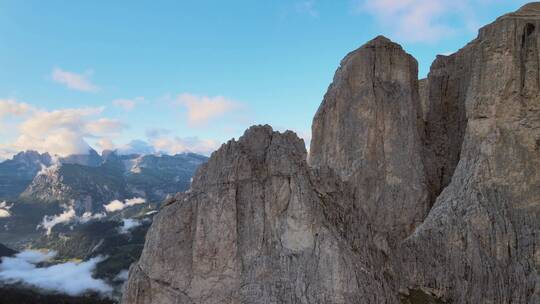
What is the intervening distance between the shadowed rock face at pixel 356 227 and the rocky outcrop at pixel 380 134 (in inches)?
335

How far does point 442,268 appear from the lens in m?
51.2

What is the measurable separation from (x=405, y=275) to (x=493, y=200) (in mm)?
12821

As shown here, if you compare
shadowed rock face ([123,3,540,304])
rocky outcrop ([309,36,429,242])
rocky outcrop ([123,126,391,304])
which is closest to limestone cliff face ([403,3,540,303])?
shadowed rock face ([123,3,540,304])

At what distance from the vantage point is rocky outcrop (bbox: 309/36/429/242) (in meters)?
62.4

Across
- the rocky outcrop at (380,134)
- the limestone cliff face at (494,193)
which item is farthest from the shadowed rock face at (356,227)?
the rocky outcrop at (380,134)

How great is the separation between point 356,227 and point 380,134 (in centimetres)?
1877

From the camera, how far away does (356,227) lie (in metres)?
50.9

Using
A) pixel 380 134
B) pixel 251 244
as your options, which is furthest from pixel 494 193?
pixel 251 244

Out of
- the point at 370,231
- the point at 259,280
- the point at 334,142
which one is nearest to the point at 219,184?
the point at 259,280

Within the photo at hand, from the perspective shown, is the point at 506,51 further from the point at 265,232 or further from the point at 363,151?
the point at 265,232

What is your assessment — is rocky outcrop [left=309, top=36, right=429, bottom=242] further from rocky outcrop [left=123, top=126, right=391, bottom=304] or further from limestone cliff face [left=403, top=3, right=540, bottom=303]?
rocky outcrop [left=123, top=126, right=391, bottom=304]

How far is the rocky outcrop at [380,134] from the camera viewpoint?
62.4 metres

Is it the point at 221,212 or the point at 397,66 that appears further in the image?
the point at 397,66

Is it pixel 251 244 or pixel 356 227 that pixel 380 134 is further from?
pixel 251 244
